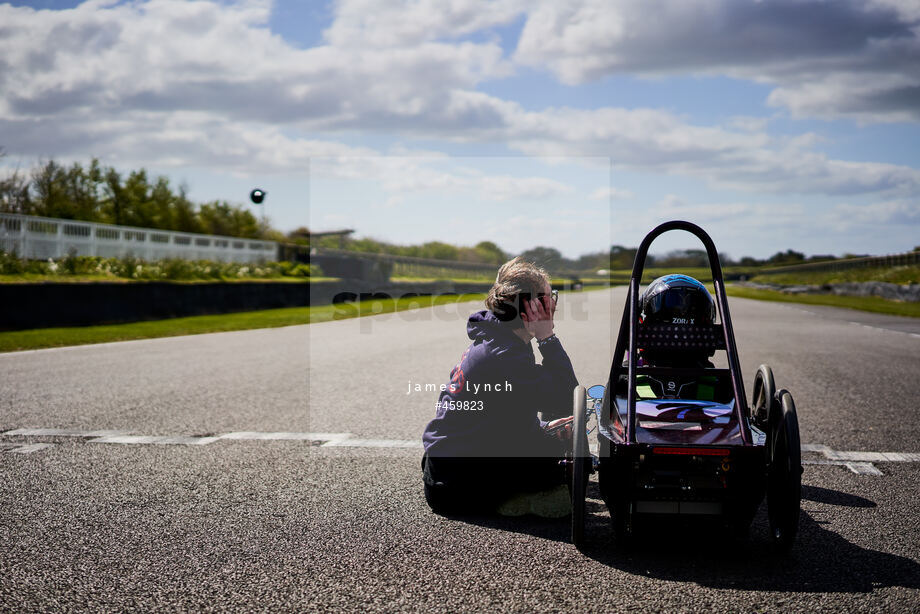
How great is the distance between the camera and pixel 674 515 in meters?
3.38

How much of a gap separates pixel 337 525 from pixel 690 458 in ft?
5.90

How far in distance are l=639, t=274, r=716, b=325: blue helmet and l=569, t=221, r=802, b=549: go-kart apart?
42 centimetres

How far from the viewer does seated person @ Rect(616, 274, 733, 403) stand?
4.14m

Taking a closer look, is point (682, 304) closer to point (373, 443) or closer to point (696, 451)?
point (696, 451)

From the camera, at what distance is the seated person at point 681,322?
4.14 m

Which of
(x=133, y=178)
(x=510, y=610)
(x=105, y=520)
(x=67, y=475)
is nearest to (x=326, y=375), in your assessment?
(x=67, y=475)

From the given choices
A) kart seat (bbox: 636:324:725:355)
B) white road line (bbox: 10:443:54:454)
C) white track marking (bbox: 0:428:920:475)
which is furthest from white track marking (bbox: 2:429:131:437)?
kart seat (bbox: 636:324:725:355)

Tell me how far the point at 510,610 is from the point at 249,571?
1.18m

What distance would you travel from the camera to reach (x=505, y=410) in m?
4.04

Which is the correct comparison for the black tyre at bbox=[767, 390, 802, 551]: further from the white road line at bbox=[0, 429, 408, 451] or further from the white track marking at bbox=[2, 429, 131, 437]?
the white track marking at bbox=[2, 429, 131, 437]

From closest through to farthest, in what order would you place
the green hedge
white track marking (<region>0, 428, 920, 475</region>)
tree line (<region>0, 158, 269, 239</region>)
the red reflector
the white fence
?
1. the red reflector
2. white track marking (<region>0, 428, 920, 475</region>)
3. the green hedge
4. the white fence
5. tree line (<region>0, 158, 269, 239</region>)

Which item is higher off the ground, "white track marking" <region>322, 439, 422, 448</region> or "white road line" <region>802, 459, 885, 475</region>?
"white road line" <region>802, 459, 885, 475</region>

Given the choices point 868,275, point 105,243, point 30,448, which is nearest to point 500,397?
point 30,448

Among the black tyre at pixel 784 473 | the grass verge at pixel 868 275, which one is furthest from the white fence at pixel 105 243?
the grass verge at pixel 868 275
